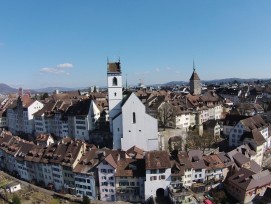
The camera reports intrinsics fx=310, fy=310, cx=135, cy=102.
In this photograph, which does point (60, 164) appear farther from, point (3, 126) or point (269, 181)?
point (3, 126)

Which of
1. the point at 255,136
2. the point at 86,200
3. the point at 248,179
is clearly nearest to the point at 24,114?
the point at 86,200

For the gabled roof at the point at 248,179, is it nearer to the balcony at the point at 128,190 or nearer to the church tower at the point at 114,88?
the balcony at the point at 128,190

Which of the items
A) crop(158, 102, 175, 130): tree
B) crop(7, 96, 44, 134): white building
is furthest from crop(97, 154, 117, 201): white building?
crop(7, 96, 44, 134): white building

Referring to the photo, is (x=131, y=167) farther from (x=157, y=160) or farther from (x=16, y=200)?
(x=16, y=200)

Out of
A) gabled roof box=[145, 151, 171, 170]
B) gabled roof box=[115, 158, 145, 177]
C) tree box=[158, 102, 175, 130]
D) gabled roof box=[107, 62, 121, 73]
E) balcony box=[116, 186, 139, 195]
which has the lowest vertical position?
balcony box=[116, 186, 139, 195]

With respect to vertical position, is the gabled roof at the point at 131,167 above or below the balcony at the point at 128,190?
above

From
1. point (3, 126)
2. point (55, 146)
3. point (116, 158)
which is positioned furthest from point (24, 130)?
point (116, 158)

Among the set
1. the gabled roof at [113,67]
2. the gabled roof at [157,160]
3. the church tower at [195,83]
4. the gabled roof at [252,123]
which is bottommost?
the gabled roof at [157,160]

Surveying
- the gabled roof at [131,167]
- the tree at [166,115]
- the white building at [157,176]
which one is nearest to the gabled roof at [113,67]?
the tree at [166,115]

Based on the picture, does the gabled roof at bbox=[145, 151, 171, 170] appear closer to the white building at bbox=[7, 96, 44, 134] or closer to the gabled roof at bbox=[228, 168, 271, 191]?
the gabled roof at bbox=[228, 168, 271, 191]
